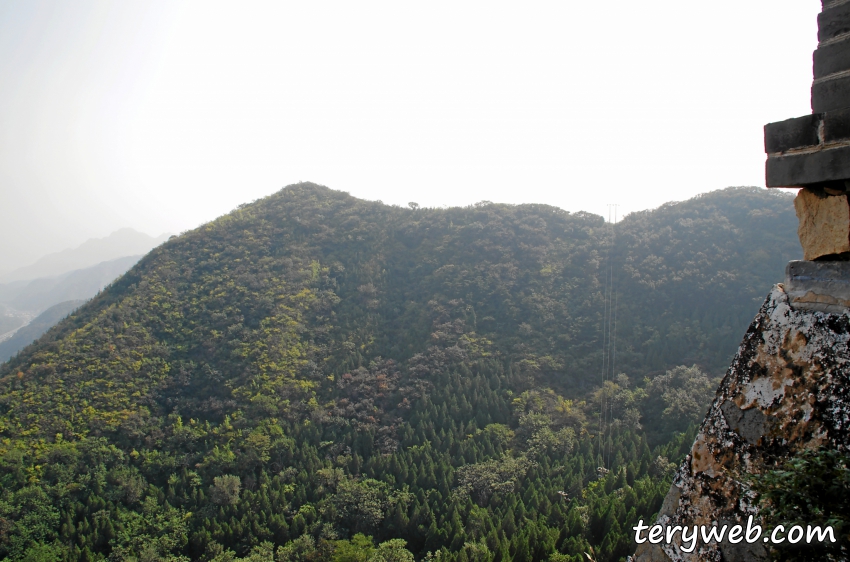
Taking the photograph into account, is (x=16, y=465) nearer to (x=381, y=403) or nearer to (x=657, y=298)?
(x=381, y=403)

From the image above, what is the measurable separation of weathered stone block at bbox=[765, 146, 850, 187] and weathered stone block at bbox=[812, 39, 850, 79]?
0.32m

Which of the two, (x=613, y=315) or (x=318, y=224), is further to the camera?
(x=318, y=224)

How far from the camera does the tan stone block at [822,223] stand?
1.79m

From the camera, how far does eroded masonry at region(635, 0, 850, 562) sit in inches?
68.3

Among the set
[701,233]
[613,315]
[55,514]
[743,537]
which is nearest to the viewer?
[743,537]

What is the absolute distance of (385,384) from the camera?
26781 millimetres

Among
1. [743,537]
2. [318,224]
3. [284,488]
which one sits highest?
[318,224]

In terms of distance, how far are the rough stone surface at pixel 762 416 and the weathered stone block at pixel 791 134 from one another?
0.52m

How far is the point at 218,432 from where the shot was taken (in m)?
23.6

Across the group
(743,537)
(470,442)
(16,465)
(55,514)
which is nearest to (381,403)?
(470,442)

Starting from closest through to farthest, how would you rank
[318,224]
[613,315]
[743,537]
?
1. [743,537]
2. [613,315]
3. [318,224]

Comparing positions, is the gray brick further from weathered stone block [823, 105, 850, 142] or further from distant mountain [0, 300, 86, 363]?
distant mountain [0, 300, 86, 363]

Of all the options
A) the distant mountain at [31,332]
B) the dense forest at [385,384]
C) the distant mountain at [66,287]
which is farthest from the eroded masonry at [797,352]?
the distant mountain at [66,287]

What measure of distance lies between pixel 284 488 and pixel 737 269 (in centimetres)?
2948
